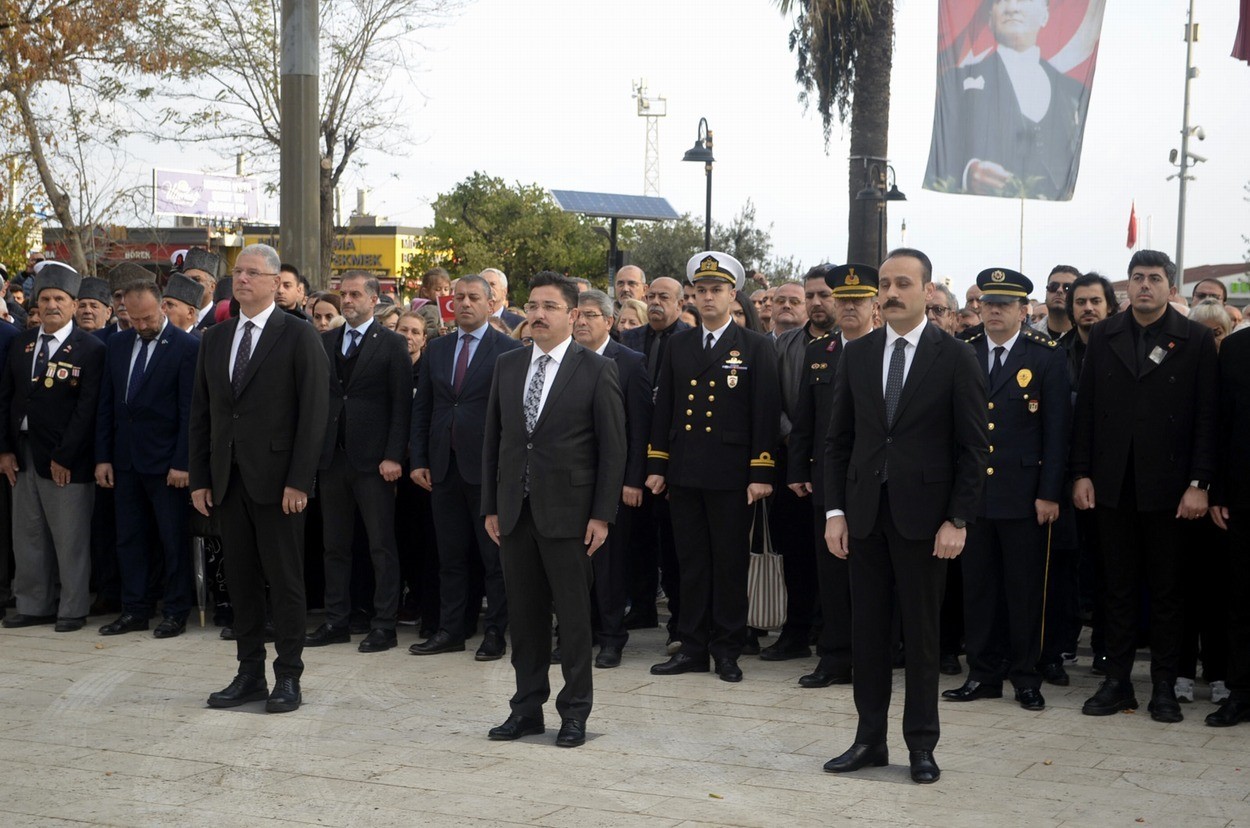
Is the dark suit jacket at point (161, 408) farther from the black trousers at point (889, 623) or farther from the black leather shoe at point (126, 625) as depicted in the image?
the black trousers at point (889, 623)

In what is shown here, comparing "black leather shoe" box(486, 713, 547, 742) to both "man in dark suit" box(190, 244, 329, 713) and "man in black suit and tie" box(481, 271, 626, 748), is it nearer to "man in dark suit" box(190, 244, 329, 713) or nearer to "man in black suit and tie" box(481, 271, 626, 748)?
"man in black suit and tie" box(481, 271, 626, 748)

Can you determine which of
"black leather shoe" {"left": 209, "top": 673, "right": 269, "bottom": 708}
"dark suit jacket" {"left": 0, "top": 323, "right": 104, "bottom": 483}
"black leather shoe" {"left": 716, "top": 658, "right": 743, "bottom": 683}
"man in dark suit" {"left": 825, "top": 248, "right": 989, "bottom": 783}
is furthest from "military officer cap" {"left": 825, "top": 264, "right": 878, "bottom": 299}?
"dark suit jacket" {"left": 0, "top": 323, "right": 104, "bottom": 483}

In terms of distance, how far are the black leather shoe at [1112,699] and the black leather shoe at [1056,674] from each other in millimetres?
691

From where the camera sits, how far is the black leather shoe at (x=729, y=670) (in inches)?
344

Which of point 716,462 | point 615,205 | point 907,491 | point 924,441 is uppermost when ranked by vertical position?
point 615,205

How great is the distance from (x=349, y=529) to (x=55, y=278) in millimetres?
2989

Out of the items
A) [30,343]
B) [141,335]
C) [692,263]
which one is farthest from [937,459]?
[30,343]

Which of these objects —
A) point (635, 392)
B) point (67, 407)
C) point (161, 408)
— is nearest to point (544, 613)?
point (635, 392)

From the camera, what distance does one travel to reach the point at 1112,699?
7941mm

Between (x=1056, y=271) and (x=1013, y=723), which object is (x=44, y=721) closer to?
(x=1013, y=723)

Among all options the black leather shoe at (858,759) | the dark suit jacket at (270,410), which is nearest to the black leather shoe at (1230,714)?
the black leather shoe at (858,759)

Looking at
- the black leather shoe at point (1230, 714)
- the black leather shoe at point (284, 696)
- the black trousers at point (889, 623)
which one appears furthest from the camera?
the black leather shoe at point (284, 696)

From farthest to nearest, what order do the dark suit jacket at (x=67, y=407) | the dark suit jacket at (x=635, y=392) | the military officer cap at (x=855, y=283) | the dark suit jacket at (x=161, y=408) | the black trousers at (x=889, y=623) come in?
the dark suit jacket at (x=67, y=407), the dark suit jacket at (x=161, y=408), the dark suit jacket at (x=635, y=392), the military officer cap at (x=855, y=283), the black trousers at (x=889, y=623)

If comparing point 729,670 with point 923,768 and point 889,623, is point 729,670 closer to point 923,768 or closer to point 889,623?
point 889,623
